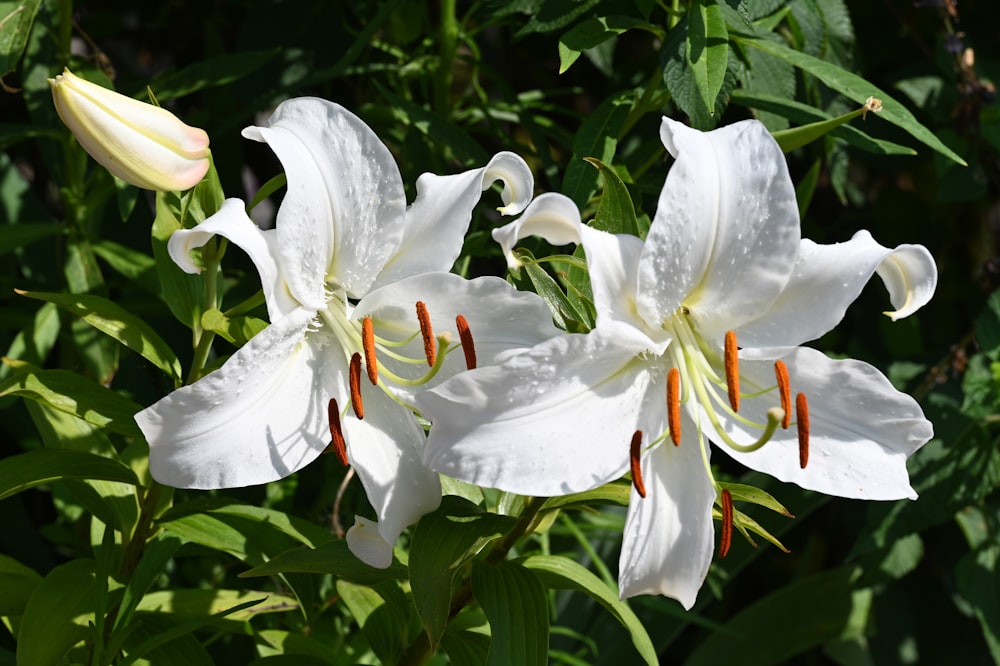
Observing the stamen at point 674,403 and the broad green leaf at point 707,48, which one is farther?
the broad green leaf at point 707,48

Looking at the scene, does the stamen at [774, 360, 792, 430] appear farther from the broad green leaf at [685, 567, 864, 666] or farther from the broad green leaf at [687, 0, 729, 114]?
the broad green leaf at [685, 567, 864, 666]

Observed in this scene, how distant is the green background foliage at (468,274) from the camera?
0.82 meters

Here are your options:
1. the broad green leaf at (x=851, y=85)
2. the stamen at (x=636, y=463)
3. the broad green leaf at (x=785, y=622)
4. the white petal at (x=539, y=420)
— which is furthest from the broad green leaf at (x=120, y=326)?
the broad green leaf at (x=785, y=622)

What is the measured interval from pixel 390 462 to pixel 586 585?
20 centimetres

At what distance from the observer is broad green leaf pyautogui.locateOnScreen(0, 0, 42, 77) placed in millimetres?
943

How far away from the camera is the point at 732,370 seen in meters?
0.70

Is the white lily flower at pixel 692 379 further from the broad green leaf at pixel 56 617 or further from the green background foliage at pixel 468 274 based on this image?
the broad green leaf at pixel 56 617

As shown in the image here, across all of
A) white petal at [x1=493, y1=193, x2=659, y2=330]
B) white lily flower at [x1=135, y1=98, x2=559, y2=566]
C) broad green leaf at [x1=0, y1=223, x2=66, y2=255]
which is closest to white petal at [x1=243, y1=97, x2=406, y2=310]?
white lily flower at [x1=135, y1=98, x2=559, y2=566]

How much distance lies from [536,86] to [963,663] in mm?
1061

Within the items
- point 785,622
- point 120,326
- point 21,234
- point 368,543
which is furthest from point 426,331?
point 785,622

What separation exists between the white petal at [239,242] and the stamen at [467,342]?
12 centimetres

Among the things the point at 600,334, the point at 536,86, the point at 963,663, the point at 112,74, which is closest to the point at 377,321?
the point at 600,334

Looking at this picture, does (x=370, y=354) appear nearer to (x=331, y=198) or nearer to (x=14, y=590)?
(x=331, y=198)

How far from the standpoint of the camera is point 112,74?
4.00ft
